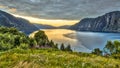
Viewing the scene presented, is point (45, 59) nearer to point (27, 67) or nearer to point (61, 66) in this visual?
point (61, 66)

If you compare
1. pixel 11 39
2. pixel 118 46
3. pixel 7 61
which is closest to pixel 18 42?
pixel 11 39

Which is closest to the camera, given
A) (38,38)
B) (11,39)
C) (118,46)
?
(11,39)

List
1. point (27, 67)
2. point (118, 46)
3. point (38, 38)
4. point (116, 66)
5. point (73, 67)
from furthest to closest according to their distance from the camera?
point (38, 38) → point (118, 46) → point (116, 66) → point (73, 67) → point (27, 67)

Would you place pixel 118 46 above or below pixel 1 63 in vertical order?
below

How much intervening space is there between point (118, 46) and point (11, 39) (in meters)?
43.1

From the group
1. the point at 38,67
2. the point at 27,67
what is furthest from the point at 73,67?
the point at 27,67

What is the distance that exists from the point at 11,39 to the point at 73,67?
6576cm

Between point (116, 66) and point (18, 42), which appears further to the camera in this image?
point (18, 42)

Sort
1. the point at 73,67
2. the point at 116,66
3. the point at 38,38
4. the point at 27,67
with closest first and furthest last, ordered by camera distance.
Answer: the point at 27,67
the point at 73,67
the point at 116,66
the point at 38,38

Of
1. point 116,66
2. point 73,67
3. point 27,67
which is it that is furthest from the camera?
point 116,66

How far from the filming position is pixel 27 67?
1086cm

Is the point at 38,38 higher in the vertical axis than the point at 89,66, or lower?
lower

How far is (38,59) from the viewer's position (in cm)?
1374

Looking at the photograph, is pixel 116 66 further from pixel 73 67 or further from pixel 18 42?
pixel 18 42
